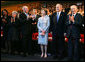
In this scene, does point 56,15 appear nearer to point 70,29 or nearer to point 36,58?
point 70,29

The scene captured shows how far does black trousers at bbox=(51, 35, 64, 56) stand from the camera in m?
5.02

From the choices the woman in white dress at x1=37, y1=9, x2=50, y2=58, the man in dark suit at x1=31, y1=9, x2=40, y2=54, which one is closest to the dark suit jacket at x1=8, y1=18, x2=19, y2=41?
the man in dark suit at x1=31, y1=9, x2=40, y2=54

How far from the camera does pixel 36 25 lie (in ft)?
18.9

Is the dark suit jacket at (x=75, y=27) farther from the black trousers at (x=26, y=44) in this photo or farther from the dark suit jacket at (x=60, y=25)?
the black trousers at (x=26, y=44)

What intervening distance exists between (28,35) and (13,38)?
Answer: 0.59 meters

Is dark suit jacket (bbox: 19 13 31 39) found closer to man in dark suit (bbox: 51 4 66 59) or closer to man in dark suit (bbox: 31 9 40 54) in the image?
man in dark suit (bbox: 31 9 40 54)

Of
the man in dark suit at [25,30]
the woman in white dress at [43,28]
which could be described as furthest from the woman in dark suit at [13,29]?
the woman in white dress at [43,28]

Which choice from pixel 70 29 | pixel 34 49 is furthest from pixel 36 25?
pixel 70 29

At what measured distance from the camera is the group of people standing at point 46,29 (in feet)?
15.4

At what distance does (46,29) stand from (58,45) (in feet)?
2.12

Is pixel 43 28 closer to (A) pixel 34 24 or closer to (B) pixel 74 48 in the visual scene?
(A) pixel 34 24

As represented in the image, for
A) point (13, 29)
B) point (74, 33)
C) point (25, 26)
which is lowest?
point (74, 33)

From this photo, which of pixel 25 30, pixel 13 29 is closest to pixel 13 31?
pixel 13 29

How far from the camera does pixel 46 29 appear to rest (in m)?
5.19
